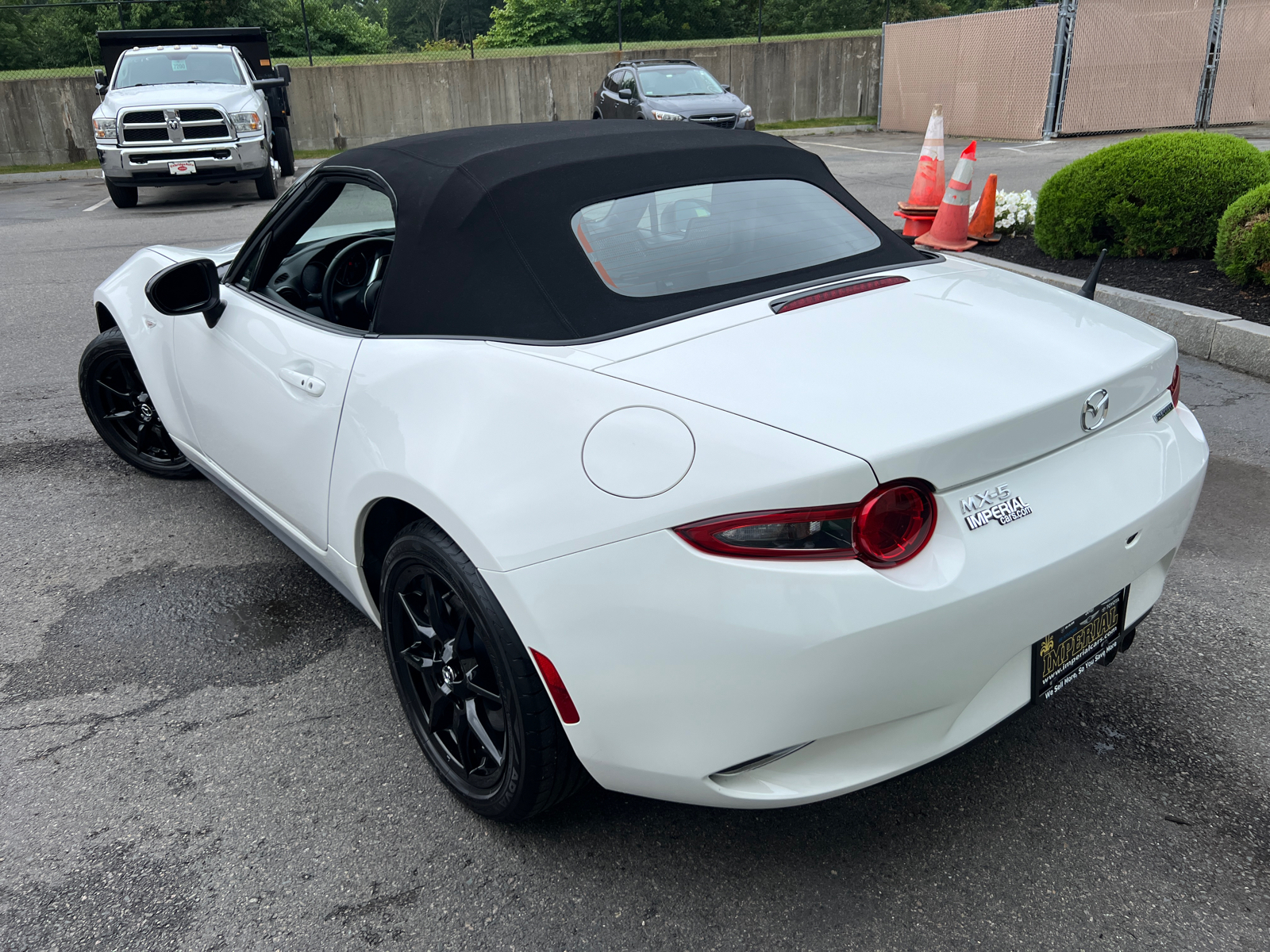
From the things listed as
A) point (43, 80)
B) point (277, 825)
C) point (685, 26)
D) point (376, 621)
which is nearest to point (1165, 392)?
point (376, 621)

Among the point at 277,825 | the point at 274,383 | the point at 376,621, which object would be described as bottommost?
the point at 277,825

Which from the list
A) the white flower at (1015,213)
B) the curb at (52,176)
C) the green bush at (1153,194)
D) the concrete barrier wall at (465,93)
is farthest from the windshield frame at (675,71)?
the green bush at (1153,194)

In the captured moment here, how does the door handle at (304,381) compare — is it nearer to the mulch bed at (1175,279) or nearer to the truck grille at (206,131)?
the mulch bed at (1175,279)

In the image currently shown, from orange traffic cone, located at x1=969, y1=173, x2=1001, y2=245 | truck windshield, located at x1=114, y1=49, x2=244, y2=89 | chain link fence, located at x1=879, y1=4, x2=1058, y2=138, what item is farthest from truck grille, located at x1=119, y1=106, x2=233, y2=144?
chain link fence, located at x1=879, y1=4, x2=1058, y2=138

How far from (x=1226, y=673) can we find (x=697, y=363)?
6.35ft

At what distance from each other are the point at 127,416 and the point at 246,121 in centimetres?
1021

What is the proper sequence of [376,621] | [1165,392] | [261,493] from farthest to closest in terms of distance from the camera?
[261,493] → [376,621] → [1165,392]

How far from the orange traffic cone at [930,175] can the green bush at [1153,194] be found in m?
1.82

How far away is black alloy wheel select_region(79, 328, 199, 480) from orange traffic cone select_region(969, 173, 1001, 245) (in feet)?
22.0

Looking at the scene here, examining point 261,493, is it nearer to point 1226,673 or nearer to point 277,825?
point 277,825

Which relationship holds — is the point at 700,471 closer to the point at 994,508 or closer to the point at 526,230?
the point at 994,508

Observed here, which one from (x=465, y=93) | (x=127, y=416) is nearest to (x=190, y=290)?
(x=127, y=416)

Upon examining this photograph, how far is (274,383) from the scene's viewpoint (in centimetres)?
277

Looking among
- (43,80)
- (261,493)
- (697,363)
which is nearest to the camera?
(697,363)
